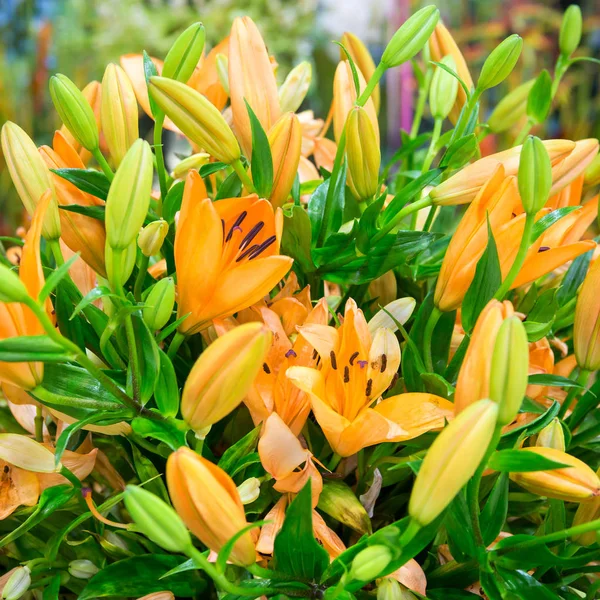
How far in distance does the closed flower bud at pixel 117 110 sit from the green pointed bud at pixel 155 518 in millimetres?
172

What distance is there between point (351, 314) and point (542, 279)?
0.12 m

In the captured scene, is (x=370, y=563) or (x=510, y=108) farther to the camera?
(x=510, y=108)

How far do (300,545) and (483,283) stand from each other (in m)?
0.12

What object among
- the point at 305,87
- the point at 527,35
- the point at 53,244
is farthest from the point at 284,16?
the point at 53,244

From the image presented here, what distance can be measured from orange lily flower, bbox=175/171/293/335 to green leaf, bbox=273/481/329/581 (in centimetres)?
7

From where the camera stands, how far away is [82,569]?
31 centimetres

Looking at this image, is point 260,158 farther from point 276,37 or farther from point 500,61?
point 276,37

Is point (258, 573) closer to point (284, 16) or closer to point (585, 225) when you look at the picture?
point (585, 225)

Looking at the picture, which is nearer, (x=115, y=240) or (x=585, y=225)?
(x=115, y=240)

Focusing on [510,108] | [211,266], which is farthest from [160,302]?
[510,108]

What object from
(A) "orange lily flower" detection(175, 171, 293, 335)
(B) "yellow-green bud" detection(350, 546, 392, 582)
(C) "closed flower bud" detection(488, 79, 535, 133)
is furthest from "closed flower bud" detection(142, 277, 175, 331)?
(C) "closed flower bud" detection(488, 79, 535, 133)

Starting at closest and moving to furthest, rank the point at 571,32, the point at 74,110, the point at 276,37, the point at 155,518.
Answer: the point at 155,518 → the point at 74,110 → the point at 571,32 → the point at 276,37

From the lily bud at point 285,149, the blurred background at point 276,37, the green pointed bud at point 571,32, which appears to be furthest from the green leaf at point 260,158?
the blurred background at point 276,37

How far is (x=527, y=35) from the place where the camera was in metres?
1.94
